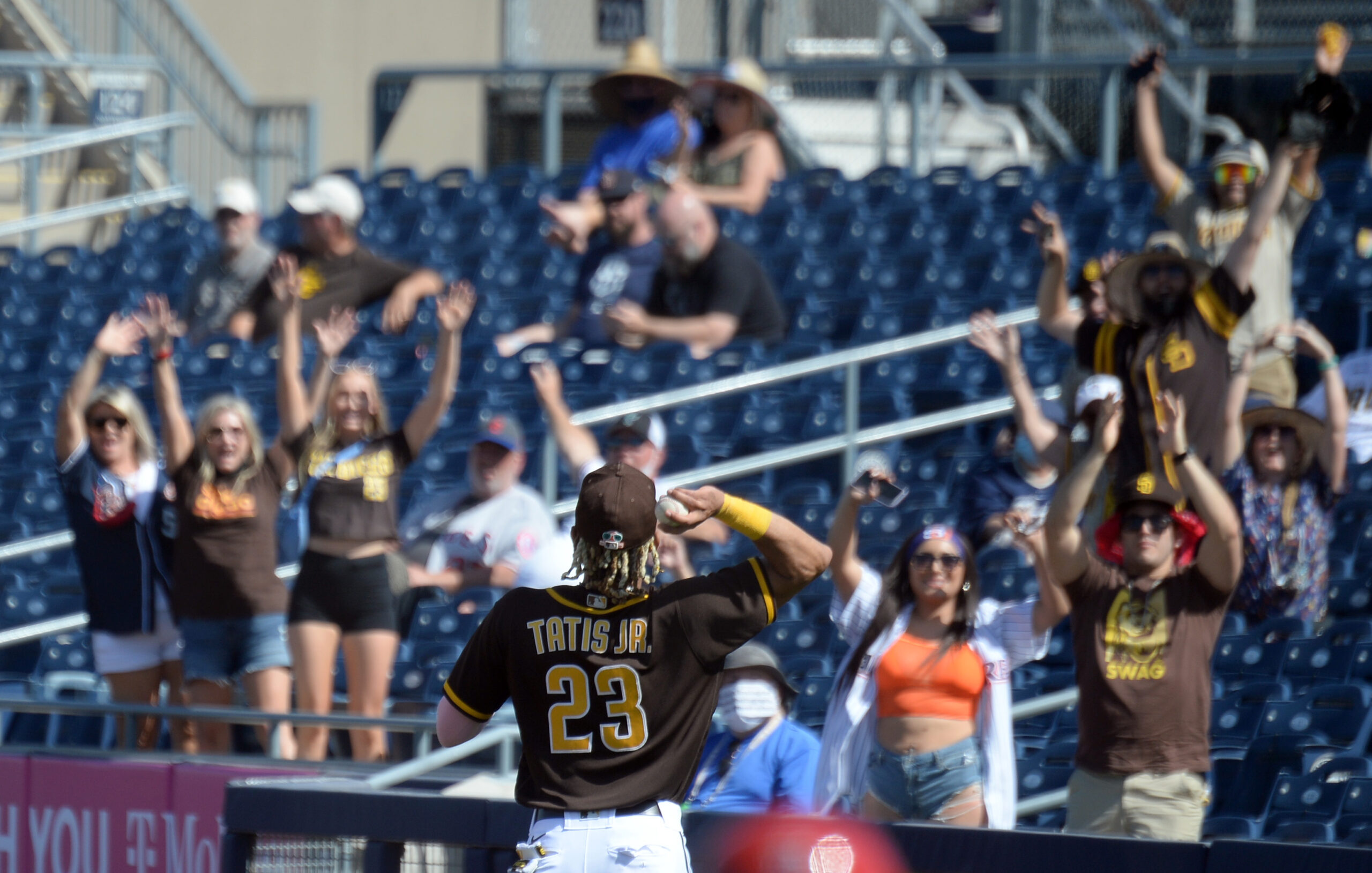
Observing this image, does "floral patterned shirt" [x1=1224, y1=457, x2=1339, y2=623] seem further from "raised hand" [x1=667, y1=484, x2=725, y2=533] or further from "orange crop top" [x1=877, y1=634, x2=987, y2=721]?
"raised hand" [x1=667, y1=484, x2=725, y2=533]

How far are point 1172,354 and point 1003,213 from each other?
11.4ft

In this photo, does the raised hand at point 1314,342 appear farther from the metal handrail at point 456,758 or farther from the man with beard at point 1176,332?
the metal handrail at point 456,758

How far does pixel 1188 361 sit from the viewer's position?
6457 mm

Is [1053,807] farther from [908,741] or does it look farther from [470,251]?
[470,251]

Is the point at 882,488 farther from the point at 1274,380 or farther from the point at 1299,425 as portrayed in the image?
the point at 1274,380

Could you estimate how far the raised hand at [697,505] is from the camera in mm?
3592

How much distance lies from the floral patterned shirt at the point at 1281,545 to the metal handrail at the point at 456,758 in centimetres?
254

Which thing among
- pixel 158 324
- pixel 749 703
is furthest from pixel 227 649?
pixel 749 703

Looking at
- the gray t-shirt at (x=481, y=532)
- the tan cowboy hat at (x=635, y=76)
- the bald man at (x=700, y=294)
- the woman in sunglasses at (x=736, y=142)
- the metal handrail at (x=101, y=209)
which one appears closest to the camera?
the gray t-shirt at (x=481, y=532)

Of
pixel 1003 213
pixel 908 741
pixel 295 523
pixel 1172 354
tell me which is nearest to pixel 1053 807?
pixel 908 741

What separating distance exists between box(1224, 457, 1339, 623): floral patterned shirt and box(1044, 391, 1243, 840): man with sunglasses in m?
1.06

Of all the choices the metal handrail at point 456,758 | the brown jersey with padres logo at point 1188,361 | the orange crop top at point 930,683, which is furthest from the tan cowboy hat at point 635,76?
the orange crop top at point 930,683

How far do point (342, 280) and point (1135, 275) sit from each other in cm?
423

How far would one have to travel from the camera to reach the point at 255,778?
5.45m
